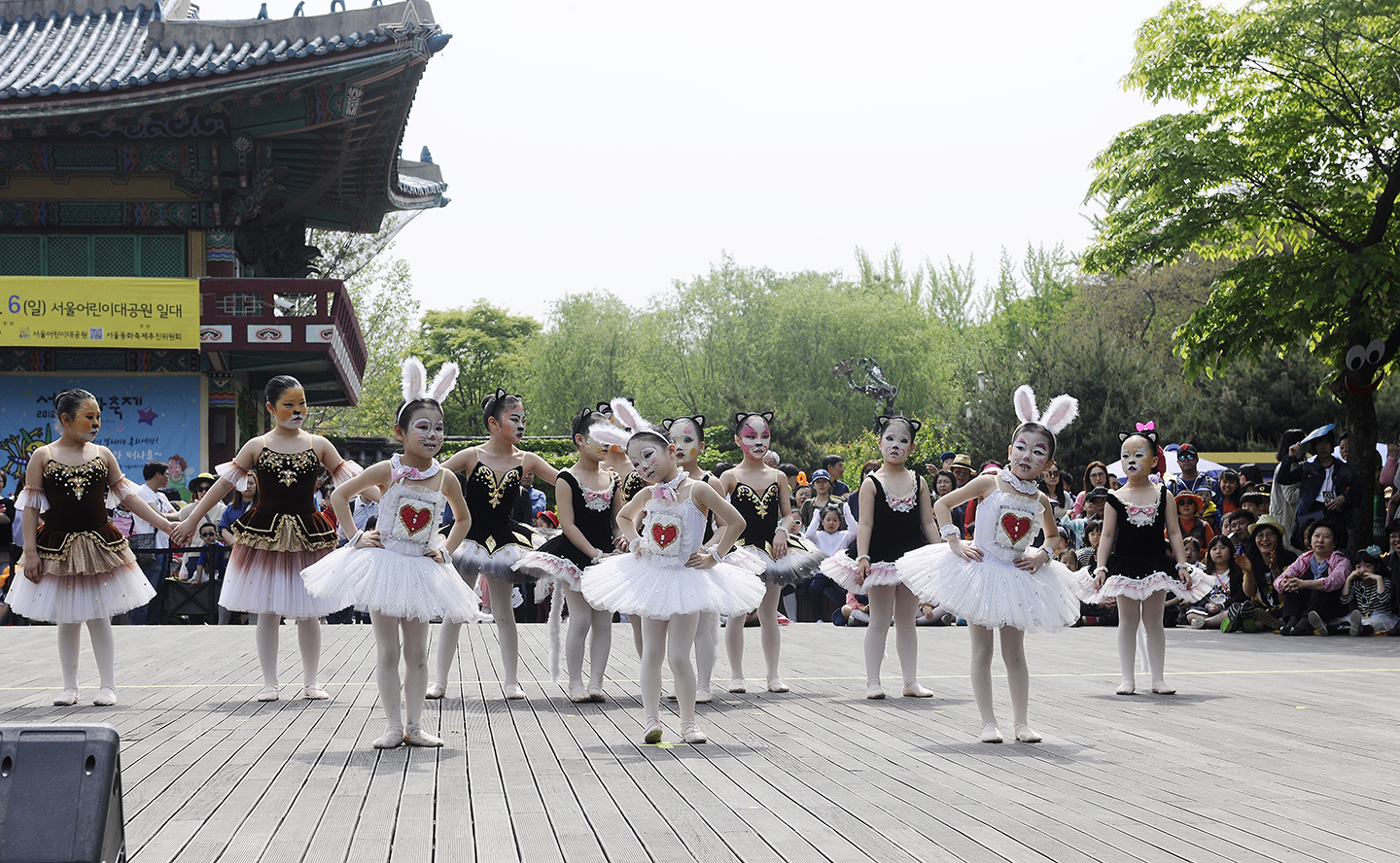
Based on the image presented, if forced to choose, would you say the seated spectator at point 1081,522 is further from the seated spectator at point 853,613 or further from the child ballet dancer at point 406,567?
the child ballet dancer at point 406,567

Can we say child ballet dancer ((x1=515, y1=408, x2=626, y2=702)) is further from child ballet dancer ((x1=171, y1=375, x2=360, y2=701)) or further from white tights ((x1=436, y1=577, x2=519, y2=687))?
child ballet dancer ((x1=171, y1=375, x2=360, y2=701))

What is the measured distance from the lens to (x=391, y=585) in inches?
277

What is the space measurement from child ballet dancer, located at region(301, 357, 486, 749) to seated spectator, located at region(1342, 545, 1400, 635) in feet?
34.6

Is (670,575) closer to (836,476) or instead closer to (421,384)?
(421,384)

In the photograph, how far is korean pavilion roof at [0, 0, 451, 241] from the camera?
792 inches

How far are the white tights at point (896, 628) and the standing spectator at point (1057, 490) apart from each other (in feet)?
19.9

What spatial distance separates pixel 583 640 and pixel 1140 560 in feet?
13.4

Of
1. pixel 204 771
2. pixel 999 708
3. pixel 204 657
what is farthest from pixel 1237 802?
pixel 204 657

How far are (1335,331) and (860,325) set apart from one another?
148 feet

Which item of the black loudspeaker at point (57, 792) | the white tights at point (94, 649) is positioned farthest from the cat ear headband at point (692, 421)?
the black loudspeaker at point (57, 792)

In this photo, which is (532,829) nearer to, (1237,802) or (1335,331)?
(1237,802)

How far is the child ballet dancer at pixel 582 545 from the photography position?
29.9 ft

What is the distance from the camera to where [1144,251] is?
17.1 m

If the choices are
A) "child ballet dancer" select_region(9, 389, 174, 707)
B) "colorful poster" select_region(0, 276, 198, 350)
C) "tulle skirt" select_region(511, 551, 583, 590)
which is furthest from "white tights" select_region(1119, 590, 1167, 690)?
"colorful poster" select_region(0, 276, 198, 350)
